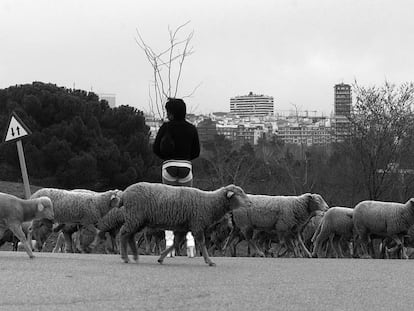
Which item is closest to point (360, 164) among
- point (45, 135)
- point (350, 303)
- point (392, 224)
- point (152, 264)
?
point (45, 135)

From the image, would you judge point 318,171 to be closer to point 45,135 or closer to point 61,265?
point 45,135

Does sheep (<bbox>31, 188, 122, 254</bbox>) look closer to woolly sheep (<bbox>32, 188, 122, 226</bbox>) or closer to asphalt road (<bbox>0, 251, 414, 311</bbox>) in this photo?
woolly sheep (<bbox>32, 188, 122, 226</bbox>)

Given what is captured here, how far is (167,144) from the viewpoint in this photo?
13.1 metres

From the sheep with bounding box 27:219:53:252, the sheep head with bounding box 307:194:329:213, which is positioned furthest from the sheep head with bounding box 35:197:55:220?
the sheep head with bounding box 307:194:329:213

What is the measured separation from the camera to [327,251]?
19.7m

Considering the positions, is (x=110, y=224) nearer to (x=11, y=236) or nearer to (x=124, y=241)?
(x=11, y=236)

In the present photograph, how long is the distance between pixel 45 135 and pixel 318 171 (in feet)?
51.2

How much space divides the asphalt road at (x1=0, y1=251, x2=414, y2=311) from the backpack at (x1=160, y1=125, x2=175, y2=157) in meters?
1.72

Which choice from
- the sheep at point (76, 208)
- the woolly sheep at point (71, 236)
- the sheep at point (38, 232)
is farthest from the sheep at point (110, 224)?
the sheep at point (38, 232)

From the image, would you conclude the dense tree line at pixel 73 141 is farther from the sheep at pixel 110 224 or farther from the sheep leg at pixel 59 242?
the sheep at pixel 110 224

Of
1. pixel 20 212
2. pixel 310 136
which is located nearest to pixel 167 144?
pixel 20 212

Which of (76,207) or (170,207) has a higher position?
(170,207)

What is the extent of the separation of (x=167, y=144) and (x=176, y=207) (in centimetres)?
137

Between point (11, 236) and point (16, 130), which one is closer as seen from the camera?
point (16, 130)
